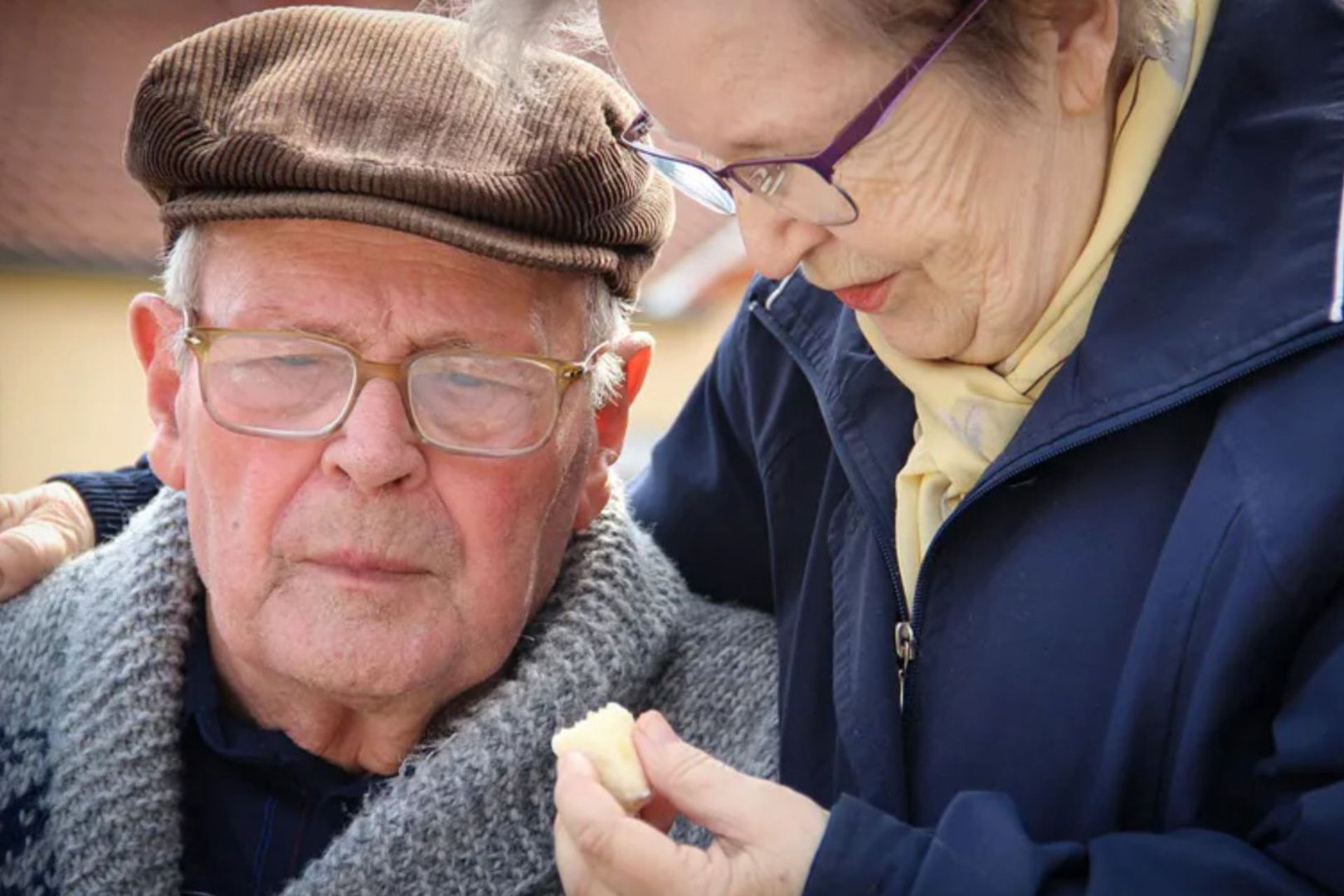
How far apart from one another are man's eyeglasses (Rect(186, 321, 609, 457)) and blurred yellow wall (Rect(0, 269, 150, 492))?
4.04 metres

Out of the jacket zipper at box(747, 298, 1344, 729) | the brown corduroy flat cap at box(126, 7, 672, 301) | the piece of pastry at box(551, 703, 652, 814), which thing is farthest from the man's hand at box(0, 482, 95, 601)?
the jacket zipper at box(747, 298, 1344, 729)

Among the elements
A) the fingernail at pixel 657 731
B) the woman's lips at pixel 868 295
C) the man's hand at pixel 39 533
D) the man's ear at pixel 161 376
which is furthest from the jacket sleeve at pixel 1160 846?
the man's hand at pixel 39 533

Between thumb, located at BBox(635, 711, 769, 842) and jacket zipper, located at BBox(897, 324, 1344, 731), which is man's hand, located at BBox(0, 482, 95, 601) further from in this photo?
jacket zipper, located at BBox(897, 324, 1344, 731)

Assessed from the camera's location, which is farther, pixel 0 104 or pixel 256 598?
pixel 0 104

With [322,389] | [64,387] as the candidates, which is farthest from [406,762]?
[64,387]

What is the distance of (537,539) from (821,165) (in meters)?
0.78

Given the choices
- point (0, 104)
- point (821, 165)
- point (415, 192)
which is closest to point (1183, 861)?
point (821, 165)

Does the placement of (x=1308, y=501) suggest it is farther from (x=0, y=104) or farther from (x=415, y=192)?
(x=0, y=104)

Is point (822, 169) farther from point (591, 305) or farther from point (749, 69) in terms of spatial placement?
point (591, 305)

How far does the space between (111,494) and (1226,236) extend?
5.82ft

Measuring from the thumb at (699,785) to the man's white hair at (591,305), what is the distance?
0.71 m

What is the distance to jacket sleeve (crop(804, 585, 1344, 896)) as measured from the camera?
136cm

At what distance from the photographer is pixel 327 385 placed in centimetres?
202

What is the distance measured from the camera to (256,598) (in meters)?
2.02
